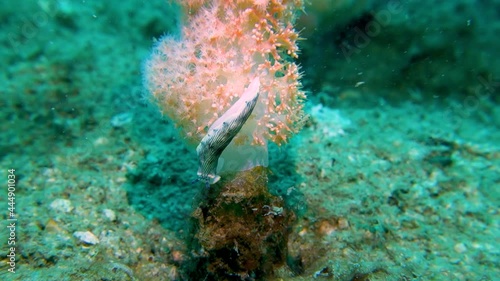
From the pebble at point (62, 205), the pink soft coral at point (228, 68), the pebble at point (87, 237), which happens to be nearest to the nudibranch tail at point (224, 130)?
the pink soft coral at point (228, 68)

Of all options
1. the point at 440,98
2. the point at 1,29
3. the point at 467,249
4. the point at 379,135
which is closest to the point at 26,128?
the point at 1,29

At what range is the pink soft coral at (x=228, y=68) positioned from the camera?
221cm

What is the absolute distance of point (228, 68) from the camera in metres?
2.18

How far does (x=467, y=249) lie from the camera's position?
2822 mm

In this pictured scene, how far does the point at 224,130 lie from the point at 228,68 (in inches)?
21.6

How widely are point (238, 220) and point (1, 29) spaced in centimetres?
578

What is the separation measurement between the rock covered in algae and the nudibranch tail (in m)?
0.23

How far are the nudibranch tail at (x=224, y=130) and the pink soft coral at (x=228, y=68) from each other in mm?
223

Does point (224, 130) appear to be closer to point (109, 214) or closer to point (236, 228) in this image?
point (236, 228)

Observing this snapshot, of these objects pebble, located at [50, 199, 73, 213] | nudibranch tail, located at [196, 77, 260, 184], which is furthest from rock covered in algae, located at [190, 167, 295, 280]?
pebble, located at [50, 199, 73, 213]

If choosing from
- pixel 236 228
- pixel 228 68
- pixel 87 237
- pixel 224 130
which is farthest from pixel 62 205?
pixel 228 68

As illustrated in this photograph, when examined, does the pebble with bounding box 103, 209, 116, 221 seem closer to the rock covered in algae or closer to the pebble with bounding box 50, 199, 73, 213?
the pebble with bounding box 50, 199, 73, 213

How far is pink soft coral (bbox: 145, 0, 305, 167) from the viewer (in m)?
2.21

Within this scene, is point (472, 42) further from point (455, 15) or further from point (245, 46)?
point (245, 46)
